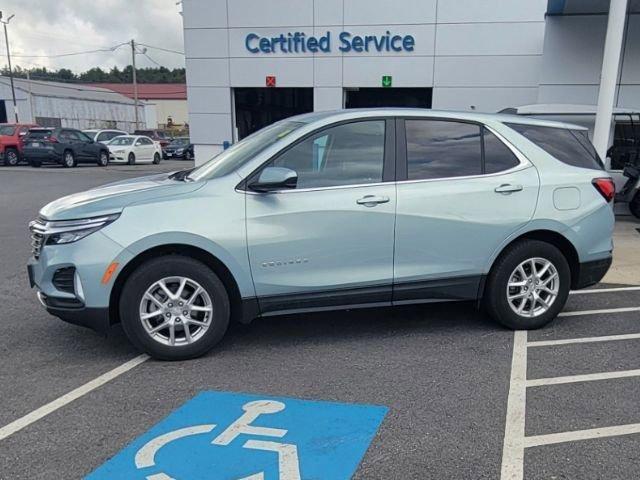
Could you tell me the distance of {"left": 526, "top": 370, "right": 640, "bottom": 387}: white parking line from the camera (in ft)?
13.0

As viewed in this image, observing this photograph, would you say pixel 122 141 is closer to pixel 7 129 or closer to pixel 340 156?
pixel 7 129

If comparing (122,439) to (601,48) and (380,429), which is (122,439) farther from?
(601,48)

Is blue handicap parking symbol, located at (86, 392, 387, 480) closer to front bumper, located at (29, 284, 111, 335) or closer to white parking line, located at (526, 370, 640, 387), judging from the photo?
front bumper, located at (29, 284, 111, 335)

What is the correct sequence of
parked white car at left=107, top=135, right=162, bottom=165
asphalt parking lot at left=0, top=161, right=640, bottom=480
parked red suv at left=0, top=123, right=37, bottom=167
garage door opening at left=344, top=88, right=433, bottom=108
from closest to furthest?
asphalt parking lot at left=0, top=161, right=640, bottom=480 → garage door opening at left=344, top=88, right=433, bottom=108 → parked red suv at left=0, top=123, right=37, bottom=167 → parked white car at left=107, top=135, right=162, bottom=165

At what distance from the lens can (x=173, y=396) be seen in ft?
12.3

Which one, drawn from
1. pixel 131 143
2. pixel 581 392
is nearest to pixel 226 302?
pixel 581 392

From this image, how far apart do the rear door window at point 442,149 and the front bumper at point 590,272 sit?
135cm

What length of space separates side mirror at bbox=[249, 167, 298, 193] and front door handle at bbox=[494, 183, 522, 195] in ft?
5.67

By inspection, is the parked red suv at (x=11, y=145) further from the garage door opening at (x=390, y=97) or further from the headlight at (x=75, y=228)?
the headlight at (x=75, y=228)

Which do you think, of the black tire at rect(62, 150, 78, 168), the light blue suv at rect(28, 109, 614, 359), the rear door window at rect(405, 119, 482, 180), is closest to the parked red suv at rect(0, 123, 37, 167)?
the black tire at rect(62, 150, 78, 168)

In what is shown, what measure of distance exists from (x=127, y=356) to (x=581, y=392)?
3.34 metres

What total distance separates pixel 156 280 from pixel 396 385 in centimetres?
188

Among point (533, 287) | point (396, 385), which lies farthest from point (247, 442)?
point (533, 287)

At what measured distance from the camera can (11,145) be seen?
23.6 meters
